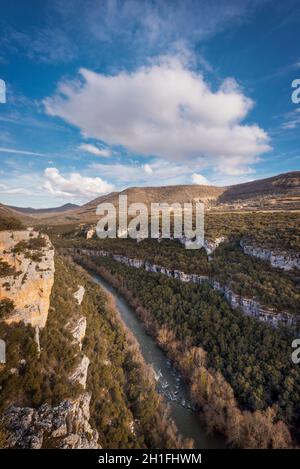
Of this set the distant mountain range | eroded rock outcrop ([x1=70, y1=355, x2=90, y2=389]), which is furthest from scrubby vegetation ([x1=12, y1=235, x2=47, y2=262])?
the distant mountain range

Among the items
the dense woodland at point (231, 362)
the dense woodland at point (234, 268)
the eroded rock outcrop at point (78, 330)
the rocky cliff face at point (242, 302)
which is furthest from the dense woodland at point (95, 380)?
the dense woodland at point (234, 268)

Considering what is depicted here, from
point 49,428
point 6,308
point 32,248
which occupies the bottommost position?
point 49,428

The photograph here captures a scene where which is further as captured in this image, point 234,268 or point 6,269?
point 234,268

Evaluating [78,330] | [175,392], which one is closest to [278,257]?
[175,392]

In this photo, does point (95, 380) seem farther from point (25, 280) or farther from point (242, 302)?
point (242, 302)

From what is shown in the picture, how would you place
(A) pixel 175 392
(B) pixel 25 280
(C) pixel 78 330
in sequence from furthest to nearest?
(C) pixel 78 330
(A) pixel 175 392
(B) pixel 25 280

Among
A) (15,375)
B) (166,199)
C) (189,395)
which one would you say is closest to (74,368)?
(15,375)

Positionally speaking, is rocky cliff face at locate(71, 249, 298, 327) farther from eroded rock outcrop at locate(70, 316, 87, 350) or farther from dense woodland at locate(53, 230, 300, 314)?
eroded rock outcrop at locate(70, 316, 87, 350)
